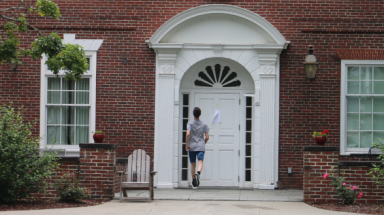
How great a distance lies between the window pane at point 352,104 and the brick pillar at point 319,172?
8.46ft

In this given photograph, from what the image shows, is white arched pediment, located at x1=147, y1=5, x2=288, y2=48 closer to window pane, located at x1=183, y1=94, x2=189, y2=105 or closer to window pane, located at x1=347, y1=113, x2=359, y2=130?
window pane, located at x1=183, y1=94, x2=189, y2=105

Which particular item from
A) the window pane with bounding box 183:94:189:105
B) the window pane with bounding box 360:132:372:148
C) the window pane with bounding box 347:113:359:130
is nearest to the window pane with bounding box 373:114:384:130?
the window pane with bounding box 360:132:372:148

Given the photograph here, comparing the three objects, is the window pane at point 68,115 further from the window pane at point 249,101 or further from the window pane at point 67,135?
the window pane at point 249,101

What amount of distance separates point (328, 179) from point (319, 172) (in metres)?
0.20

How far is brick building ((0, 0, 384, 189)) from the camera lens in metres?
11.7

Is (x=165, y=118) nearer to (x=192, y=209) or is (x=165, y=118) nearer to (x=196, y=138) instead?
(x=196, y=138)

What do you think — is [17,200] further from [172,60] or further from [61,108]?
[172,60]

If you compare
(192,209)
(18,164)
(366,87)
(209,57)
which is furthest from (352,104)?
(18,164)

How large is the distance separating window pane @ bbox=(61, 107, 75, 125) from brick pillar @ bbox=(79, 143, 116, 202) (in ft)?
8.11

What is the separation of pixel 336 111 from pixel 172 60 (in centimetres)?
387

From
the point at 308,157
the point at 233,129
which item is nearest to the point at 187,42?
the point at 233,129

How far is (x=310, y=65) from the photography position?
11.4 metres

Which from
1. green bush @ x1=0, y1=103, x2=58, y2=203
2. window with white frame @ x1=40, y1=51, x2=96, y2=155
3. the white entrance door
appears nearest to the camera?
green bush @ x1=0, y1=103, x2=58, y2=203

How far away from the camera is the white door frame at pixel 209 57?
11.6 m
